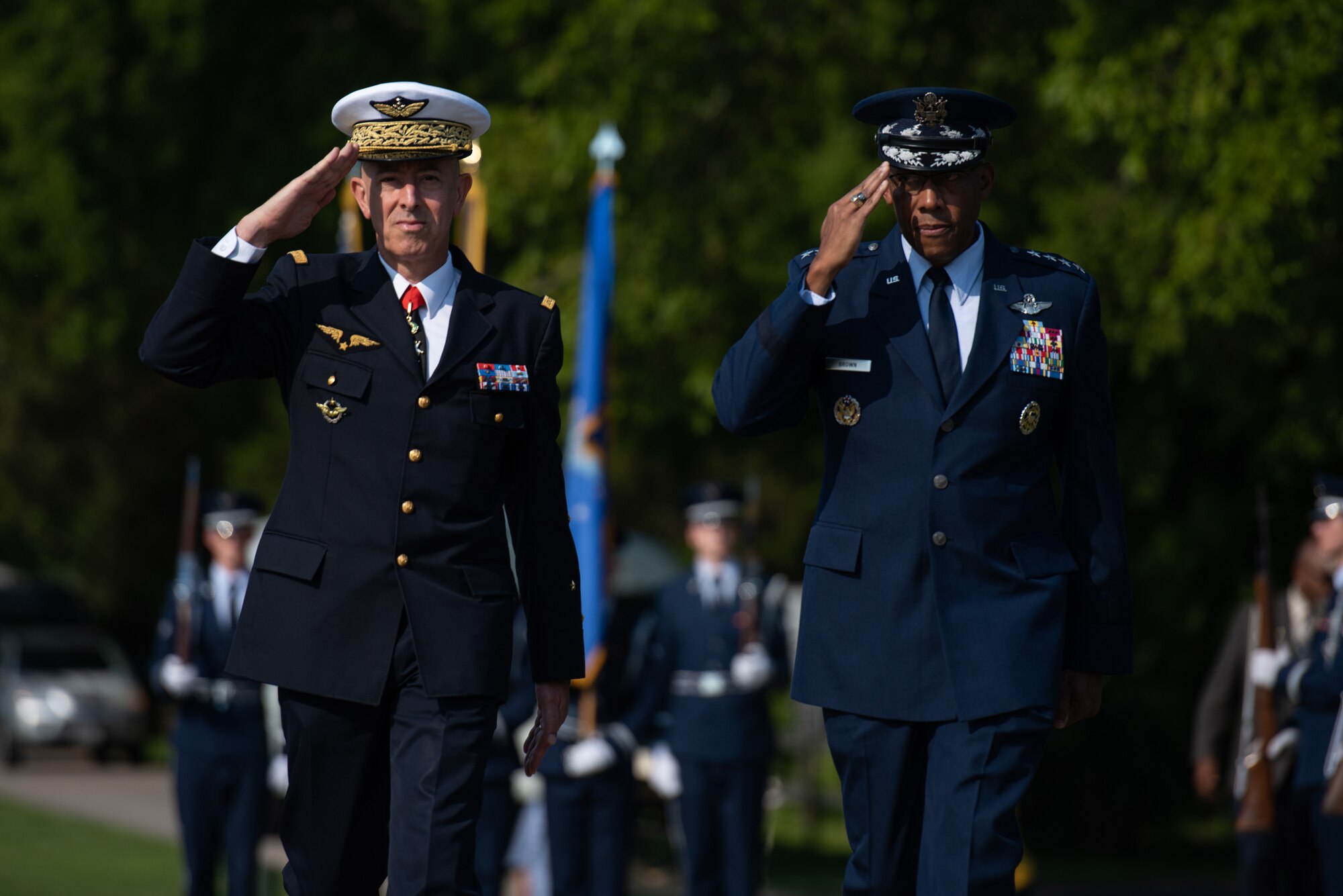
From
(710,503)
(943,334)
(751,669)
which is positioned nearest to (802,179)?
(710,503)

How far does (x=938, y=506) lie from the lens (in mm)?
4719

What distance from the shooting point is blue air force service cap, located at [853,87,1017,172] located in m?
4.77

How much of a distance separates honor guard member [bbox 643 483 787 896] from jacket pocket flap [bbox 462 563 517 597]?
21.9 feet

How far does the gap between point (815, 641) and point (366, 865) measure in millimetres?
1164

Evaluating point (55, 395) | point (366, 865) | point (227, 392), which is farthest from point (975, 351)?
point (55, 395)

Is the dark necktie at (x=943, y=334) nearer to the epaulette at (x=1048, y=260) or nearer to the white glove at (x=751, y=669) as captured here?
the epaulette at (x=1048, y=260)

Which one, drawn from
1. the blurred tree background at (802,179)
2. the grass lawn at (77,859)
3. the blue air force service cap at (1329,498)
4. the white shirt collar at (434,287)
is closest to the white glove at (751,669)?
the blurred tree background at (802,179)

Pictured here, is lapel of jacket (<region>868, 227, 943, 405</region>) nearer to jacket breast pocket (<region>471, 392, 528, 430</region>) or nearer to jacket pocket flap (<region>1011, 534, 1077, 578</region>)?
jacket pocket flap (<region>1011, 534, 1077, 578</region>)

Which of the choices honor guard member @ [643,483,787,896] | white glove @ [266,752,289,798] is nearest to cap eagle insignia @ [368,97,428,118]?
white glove @ [266,752,289,798]

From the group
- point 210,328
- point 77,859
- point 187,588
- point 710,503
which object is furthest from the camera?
point 77,859

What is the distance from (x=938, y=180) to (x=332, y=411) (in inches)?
59.6

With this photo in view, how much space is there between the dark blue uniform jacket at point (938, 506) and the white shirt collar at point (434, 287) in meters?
0.68

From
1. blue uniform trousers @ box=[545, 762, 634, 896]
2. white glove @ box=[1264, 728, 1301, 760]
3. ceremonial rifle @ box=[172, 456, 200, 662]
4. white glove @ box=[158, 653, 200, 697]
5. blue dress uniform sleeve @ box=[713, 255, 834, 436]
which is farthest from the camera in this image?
ceremonial rifle @ box=[172, 456, 200, 662]

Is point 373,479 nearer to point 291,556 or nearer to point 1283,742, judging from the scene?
point 291,556
